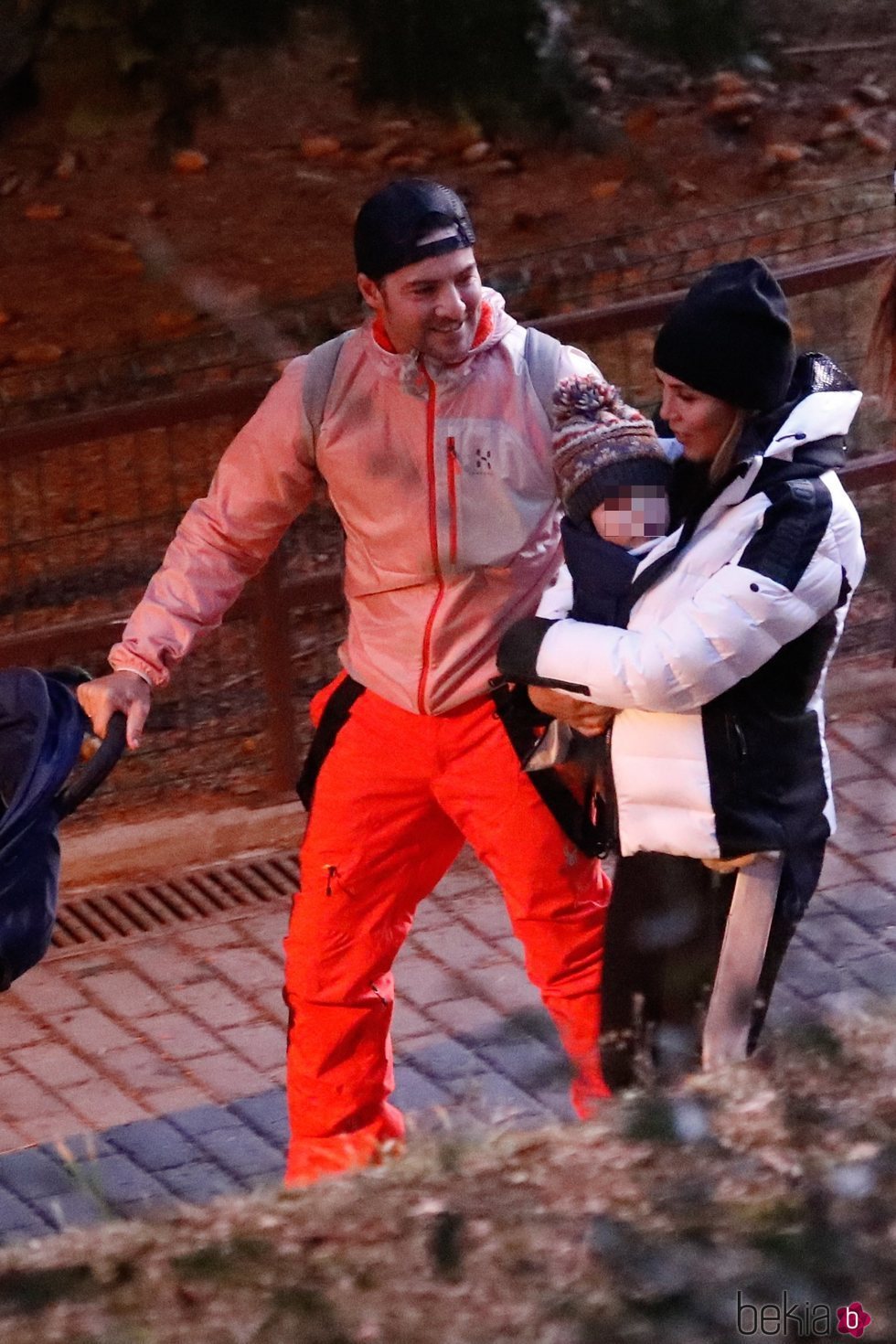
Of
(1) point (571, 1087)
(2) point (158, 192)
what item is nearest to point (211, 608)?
(1) point (571, 1087)

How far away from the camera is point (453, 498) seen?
4.23 metres

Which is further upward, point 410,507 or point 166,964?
point 410,507

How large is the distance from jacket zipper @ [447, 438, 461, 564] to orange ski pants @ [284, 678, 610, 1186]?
308 mm

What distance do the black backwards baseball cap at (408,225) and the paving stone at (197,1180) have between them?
2077mm

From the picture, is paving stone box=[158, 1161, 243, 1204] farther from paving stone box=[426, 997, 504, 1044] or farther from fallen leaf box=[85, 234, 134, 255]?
fallen leaf box=[85, 234, 134, 255]

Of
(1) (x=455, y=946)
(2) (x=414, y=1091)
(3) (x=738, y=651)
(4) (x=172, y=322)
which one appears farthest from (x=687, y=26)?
(4) (x=172, y=322)

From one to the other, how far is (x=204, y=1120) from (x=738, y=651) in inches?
85.9

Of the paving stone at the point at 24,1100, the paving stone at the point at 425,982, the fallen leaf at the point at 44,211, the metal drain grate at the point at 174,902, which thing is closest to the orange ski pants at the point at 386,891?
the paving stone at the point at 24,1100

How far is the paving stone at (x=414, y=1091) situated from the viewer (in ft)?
16.8

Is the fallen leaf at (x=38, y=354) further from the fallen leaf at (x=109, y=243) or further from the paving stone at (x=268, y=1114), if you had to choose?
the paving stone at (x=268, y=1114)

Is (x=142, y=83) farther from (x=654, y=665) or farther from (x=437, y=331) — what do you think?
(x=654, y=665)

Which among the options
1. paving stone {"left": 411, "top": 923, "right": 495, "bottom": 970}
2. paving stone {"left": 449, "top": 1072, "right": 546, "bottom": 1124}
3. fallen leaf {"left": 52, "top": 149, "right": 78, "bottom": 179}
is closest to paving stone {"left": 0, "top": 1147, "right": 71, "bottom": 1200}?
paving stone {"left": 449, "top": 1072, "right": 546, "bottom": 1124}

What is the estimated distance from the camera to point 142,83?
3.73 meters

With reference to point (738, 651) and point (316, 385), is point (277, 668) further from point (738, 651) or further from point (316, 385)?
point (738, 651)
